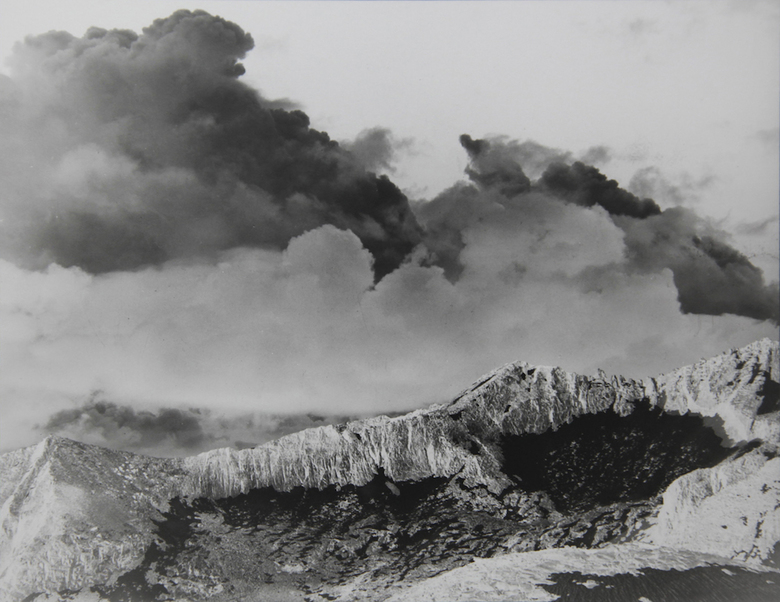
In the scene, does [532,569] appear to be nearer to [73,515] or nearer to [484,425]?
[484,425]

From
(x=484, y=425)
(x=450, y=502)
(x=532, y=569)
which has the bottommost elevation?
(x=532, y=569)

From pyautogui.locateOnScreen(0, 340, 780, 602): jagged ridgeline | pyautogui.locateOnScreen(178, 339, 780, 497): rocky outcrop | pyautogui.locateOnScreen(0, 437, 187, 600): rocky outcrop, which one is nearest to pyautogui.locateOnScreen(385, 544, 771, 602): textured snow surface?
pyautogui.locateOnScreen(0, 340, 780, 602): jagged ridgeline

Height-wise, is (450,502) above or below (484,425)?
below

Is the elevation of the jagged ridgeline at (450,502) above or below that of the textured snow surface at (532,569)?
above

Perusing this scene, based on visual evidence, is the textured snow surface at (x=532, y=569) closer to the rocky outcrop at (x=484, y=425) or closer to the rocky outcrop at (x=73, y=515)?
the rocky outcrop at (x=484, y=425)

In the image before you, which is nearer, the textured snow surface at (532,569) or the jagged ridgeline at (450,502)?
the textured snow surface at (532,569)

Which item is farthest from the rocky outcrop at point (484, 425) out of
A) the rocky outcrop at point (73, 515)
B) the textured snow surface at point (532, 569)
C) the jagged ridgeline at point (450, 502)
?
the textured snow surface at point (532, 569)

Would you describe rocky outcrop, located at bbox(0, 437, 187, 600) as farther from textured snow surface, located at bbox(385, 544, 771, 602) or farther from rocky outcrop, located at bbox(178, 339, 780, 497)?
textured snow surface, located at bbox(385, 544, 771, 602)

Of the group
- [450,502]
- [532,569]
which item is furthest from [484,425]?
[532,569]
